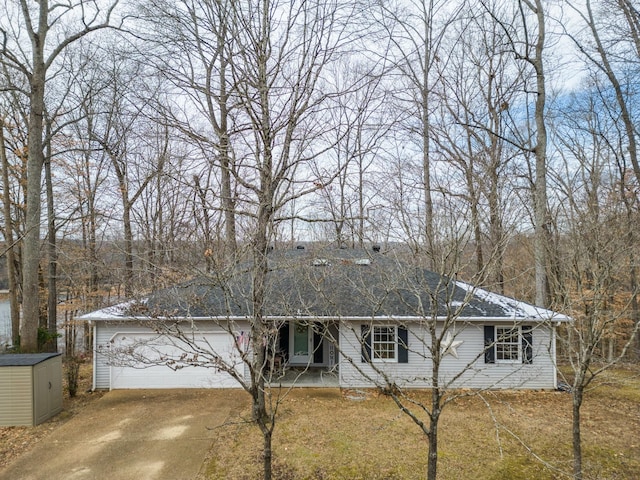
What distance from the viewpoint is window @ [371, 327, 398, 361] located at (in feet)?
32.9

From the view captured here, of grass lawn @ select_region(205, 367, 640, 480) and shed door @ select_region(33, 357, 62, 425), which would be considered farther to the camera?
shed door @ select_region(33, 357, 62, 425)

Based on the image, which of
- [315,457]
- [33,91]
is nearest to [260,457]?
[315,457]

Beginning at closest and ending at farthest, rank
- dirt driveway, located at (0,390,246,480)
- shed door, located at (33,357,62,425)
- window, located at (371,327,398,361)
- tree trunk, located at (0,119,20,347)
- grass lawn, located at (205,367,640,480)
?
grass lawn, located at (205,367,640,480) → dirt driveway, located at (0,390,246,480) → shed door, located at (33,357,62,425) → window, located at (371,327,398,361) → tree trunk, located at (0,119,20,347)

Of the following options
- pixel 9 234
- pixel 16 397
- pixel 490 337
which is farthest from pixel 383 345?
pixel 9 234

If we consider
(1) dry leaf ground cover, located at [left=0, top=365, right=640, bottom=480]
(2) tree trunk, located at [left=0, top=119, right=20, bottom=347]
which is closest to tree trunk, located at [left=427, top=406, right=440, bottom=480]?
(1) dry leaf ground cover, located at [left=0, top=365, right=640, bottom=480]

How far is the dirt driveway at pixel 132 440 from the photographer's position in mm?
5609

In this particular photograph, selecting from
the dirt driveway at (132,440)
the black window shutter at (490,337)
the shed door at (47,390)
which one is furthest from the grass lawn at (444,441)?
the shed door at (47,390)

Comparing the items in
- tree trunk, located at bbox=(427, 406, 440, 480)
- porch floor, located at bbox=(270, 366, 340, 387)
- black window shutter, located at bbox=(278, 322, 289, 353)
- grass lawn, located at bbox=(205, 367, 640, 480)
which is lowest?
porch floor, located at bbox=(270, 366, 340, 387)

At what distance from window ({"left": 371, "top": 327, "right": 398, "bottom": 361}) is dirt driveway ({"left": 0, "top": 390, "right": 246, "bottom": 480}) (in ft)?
12.0

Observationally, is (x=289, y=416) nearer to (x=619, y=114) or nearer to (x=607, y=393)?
(x=607, y=393)

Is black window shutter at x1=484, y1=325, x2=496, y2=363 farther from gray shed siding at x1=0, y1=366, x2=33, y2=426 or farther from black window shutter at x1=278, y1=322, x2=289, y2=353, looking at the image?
gray shed siding at x1=0, y1=366, x2=33, y2=426

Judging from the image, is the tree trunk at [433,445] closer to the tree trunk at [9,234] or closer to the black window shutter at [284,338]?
the black window shutter at [284,338]

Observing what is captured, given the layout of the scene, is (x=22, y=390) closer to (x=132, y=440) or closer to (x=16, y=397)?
(x=16, y=397)

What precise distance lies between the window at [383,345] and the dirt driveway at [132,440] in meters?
3.66
